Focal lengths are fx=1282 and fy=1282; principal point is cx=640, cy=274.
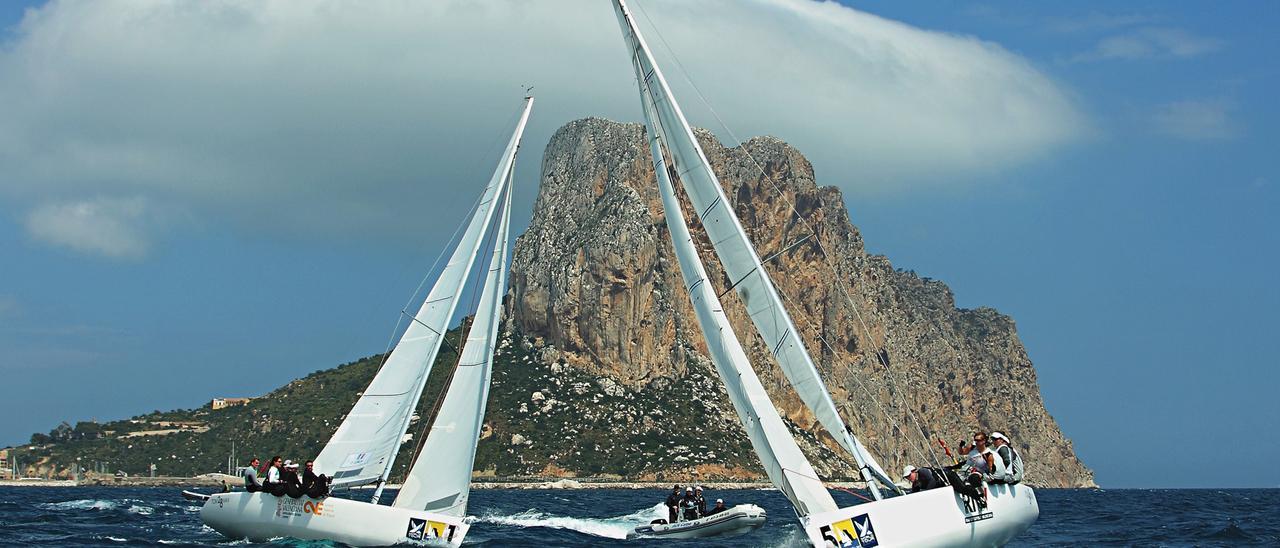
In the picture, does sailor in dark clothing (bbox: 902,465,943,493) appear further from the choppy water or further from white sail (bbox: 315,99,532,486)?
white sail (bbox: 315,99,532,486)

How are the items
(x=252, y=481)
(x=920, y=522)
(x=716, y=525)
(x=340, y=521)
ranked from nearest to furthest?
(x=920, y=522) < (x=340, y=521) < (x=252, y=481) < (x=716, y=525)

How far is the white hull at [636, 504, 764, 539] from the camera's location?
1244 inches

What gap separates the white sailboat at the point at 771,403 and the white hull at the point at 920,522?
0.05 feet

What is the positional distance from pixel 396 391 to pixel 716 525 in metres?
9.12

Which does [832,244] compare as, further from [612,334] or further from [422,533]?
[422,533]

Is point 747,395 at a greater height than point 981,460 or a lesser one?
greater

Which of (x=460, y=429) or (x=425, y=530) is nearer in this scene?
(x=425, y=530)

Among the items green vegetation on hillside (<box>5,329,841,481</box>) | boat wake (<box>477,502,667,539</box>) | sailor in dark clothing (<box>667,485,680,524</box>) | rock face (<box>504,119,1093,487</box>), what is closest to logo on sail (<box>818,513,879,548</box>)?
sailor in dark clothing (<box>667,485,680,524</box>)

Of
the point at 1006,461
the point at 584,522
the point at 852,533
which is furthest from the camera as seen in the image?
the point at 584,522

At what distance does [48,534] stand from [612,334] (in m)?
84.7

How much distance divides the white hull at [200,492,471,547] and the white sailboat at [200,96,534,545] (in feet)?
0.06

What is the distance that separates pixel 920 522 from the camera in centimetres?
1970

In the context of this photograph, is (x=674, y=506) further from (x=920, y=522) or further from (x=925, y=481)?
(x=920, y=522)

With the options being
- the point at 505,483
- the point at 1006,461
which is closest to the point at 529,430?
the point at 505,483
